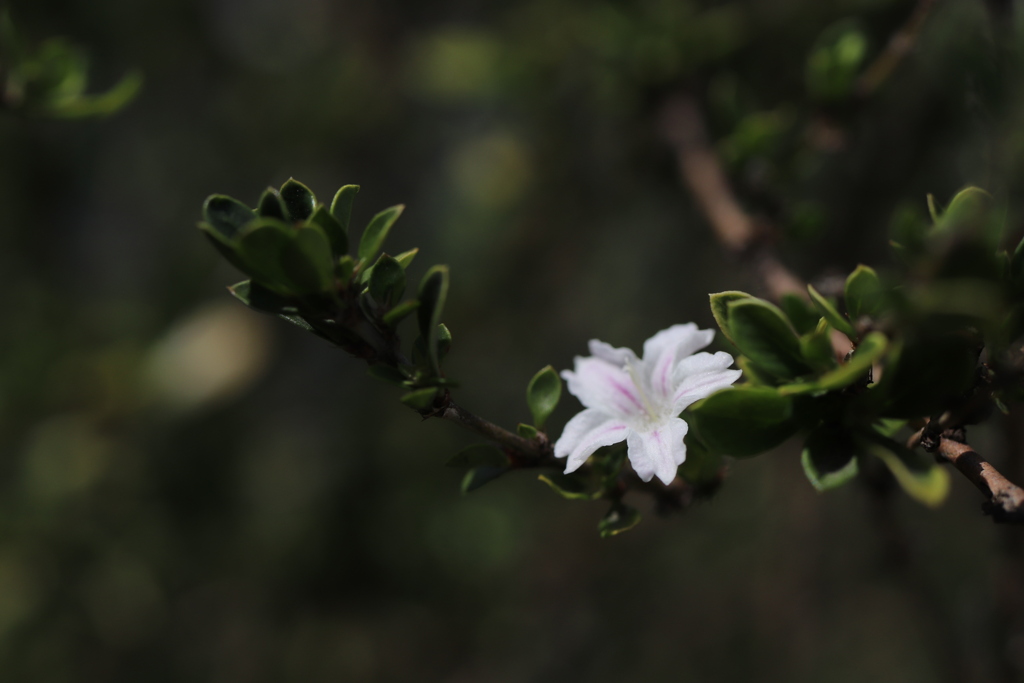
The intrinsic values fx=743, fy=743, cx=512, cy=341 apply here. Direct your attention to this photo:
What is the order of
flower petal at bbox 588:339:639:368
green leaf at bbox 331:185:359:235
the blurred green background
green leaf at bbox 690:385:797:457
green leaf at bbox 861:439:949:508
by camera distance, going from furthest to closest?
the blurred green background < flower petal at bbox 588:339:639:368 < green leaf at bbox 331:185:359:235 < green leaf at bbox 690:385:797:457 < green leaf at bbox 861:439:949:508

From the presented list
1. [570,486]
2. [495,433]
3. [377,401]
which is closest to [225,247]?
[495,433]

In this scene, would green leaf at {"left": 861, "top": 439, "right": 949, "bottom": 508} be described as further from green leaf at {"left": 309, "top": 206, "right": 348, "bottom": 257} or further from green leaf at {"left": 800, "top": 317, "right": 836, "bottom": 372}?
green leaf at {"left": 309, "top": 206, "right": 348, "bottom": 257}

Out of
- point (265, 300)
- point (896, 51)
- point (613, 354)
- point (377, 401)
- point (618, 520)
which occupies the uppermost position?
point (896, 51)

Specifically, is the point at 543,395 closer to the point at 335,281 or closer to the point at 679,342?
the point at 679,342

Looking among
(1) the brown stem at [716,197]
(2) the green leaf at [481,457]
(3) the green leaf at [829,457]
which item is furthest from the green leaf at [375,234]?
(1) the brown stem at [716,197]

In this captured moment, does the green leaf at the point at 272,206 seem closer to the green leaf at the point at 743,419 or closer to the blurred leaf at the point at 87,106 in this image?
the green leaf at the point at 743,419

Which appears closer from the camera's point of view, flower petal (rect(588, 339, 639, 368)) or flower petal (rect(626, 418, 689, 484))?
flower petal (rect(626, 418, 689, 484))

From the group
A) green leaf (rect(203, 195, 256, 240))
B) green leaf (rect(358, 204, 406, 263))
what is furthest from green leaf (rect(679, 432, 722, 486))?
green leaf (rect(203, 195, 256, 240))

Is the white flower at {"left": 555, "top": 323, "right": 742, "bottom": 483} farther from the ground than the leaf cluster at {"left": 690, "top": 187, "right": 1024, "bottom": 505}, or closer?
closer
